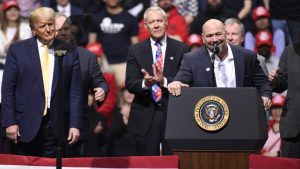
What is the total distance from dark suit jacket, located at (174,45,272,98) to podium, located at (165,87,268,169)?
885mm

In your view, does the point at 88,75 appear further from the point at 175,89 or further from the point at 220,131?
the point at 220,131

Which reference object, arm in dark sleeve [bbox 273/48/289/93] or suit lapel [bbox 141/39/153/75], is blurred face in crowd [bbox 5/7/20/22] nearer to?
suit lapel [bbox 141/39/153/75]

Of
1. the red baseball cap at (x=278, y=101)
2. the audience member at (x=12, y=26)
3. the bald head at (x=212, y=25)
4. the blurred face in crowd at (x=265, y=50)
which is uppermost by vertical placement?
the audience member at (x=12, y=26)

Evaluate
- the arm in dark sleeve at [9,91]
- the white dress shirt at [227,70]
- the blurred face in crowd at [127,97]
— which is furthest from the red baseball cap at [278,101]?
the arm in dark sleeve at [9,91]

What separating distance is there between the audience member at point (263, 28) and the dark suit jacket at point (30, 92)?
14.5ft

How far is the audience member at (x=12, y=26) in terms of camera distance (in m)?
12.8

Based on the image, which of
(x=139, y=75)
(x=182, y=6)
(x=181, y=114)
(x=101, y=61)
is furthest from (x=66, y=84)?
(x=182, y=6)

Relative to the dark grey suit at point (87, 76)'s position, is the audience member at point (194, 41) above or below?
above

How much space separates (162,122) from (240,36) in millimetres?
1200

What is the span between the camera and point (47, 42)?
29.9ft

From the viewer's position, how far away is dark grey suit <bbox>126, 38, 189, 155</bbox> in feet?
32.2

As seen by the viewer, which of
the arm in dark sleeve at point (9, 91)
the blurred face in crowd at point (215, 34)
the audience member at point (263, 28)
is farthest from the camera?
the audience member at point (263, 28)

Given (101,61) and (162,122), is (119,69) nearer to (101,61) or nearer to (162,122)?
(101,61)

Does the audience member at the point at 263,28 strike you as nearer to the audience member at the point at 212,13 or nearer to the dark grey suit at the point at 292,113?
the audience member at the point at 212,13
